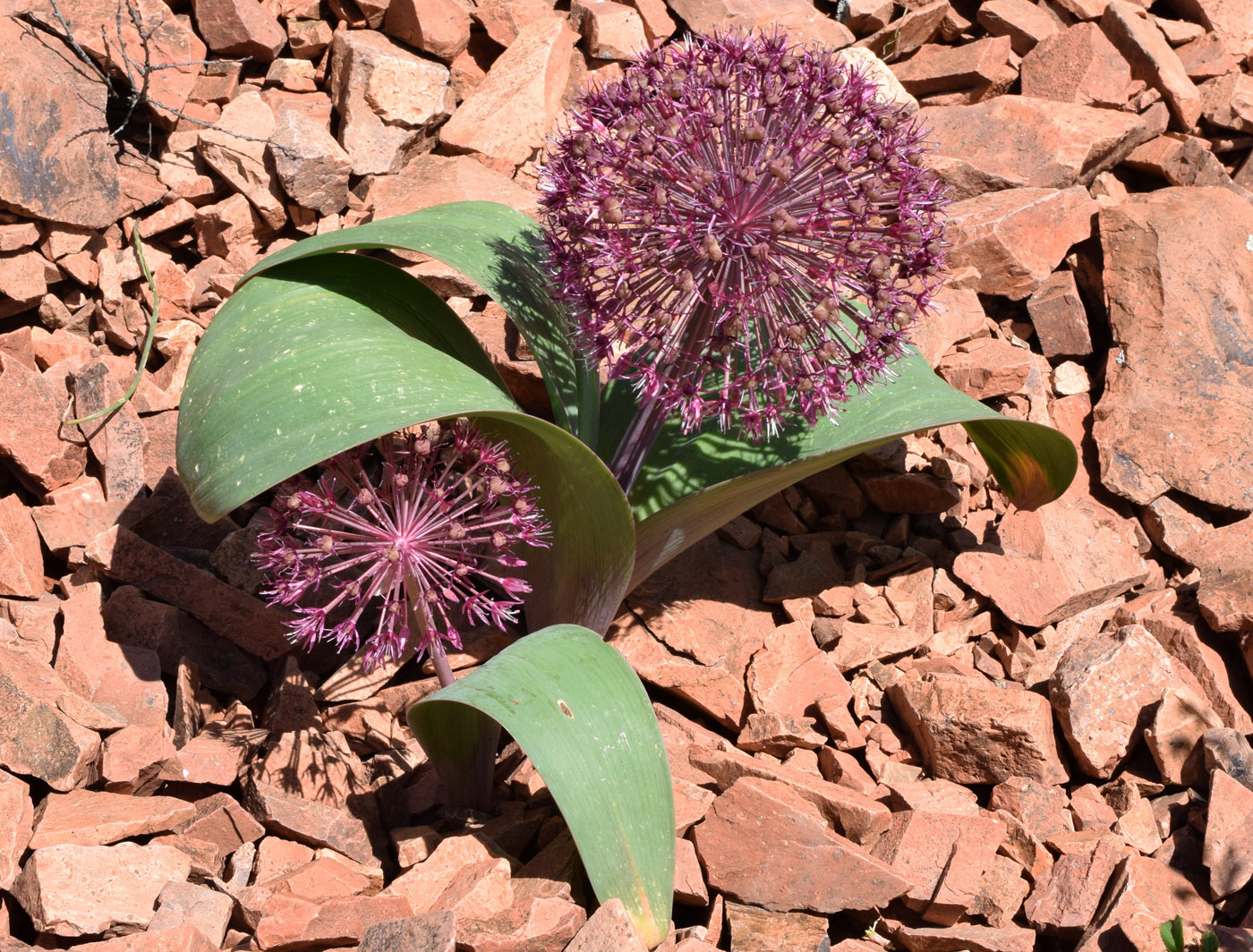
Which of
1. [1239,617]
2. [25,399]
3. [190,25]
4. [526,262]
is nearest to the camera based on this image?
[526,262]

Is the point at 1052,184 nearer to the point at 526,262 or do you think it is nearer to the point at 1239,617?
the point at 1239,617

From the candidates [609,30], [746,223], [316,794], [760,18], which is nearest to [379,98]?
[609,30]

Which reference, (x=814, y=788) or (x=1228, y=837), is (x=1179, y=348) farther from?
(x=814, y=788)

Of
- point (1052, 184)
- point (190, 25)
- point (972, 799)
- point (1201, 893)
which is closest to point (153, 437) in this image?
point (190, 25)

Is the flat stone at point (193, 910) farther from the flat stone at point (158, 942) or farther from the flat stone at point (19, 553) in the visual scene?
the flat stone at point (19, 553)

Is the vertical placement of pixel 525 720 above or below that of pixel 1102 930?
above

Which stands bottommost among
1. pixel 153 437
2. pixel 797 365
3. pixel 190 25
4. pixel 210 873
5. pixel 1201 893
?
pixel 1201 893
